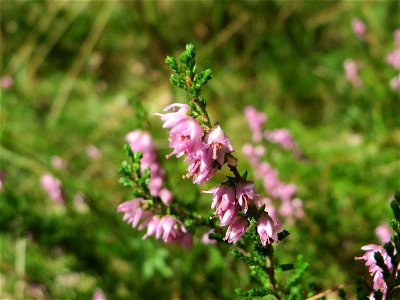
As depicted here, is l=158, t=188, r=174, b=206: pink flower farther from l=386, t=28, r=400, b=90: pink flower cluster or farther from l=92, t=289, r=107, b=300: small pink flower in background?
l=386, t=28, r=400, b=90: pink flower cluster

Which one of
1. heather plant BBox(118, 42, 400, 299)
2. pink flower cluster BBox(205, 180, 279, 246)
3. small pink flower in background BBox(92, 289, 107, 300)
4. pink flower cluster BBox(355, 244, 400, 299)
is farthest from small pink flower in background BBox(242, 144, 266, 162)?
pink flower cluster BBox(205, 180, 279, 246)

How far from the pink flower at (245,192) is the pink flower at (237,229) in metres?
0.07

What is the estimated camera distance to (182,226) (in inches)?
78.1

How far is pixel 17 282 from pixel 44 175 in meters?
0.89

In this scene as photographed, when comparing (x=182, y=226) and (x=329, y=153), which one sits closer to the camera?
(x=182, y=226)

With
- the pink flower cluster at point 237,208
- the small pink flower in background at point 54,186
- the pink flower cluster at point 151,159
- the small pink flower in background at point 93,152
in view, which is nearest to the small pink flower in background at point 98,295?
the small pink flower in background at point 54,186

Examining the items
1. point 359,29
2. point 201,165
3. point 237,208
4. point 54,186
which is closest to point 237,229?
point 237,208

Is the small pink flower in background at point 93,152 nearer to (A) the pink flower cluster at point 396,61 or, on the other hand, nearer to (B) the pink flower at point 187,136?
(A) the pink flower cluster at point 396,61

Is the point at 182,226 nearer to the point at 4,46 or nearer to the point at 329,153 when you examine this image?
the point at 329,153

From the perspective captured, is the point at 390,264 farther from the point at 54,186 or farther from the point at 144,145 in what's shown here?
the point at 54,186

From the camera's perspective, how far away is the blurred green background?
3.81 metres

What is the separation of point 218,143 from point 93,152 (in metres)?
4.59

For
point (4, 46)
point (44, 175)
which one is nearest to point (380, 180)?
point (44, 175)

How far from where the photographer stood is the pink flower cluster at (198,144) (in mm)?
1361
